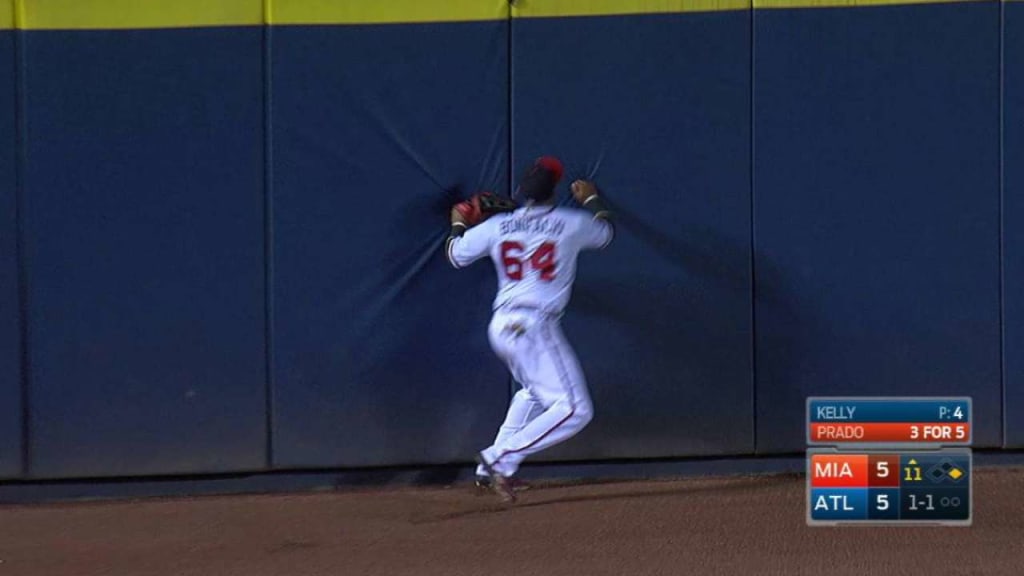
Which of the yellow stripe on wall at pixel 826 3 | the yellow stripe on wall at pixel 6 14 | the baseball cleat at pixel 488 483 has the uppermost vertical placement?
the yellow stripe on wall at pixel 826 3

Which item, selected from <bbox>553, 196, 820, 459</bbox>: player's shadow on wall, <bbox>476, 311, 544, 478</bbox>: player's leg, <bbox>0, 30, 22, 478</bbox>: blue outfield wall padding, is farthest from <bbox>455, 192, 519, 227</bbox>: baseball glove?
<bbox>0, 30, 22, 478</bbox>: blue outfield wall padding

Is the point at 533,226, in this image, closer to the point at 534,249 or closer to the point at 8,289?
the point at 534,249

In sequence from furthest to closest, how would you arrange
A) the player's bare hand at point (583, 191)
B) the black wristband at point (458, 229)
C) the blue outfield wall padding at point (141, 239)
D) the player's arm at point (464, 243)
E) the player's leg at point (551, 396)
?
the blue outfield wall padding at point (141, 239) → the player's bare hand at point (583, 191) → the black wristband at point (458, 229) → the player's arm at point (464, 243) → the player's leg at point (551, 396)

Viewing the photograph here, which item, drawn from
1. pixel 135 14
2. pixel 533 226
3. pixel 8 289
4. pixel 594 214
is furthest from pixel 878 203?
pixel 8 289

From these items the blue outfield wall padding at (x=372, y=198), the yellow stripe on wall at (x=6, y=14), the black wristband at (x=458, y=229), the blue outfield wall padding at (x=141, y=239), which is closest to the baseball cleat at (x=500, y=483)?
the blue outfield wall padding at (x=372, y=198)

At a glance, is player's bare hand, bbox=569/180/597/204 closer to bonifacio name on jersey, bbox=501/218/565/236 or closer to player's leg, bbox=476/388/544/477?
bonifacio name on jersey, bbox=501/218/565/236

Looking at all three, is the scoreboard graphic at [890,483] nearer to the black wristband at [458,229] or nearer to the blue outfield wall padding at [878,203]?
the blue outfield wall padding at [878,203]

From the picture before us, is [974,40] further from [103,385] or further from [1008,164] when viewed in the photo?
[103,385]
